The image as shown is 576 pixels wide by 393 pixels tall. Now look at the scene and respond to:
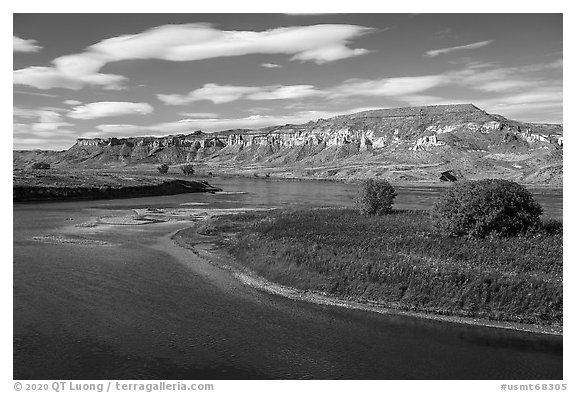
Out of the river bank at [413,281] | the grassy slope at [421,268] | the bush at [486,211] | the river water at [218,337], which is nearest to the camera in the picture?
the river water at [218,337]

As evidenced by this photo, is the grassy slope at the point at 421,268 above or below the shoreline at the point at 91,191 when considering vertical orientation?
below

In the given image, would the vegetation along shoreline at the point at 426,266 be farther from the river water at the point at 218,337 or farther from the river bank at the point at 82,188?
the river bank at the point at 82,188

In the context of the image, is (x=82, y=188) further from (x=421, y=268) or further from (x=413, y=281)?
(x=413, y=281)

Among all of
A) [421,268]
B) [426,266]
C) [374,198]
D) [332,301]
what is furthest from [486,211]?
[374,198]

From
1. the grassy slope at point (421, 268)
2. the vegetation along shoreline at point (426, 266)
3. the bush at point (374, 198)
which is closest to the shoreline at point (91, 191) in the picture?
the vegetation along shoreline at point (426, 266)

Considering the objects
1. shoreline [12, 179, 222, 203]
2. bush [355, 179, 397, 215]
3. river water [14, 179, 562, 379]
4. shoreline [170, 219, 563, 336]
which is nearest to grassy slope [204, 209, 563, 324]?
shoreline [170, 219, 563, 336]

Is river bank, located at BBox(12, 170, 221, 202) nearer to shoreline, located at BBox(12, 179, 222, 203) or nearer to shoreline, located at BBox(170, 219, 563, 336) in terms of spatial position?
shoreline, located at BBox(12, 179, 222, 203)
